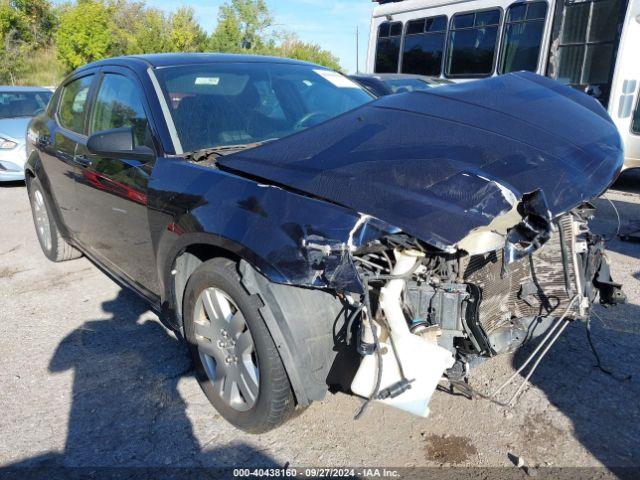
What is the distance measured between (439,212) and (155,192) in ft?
5.17

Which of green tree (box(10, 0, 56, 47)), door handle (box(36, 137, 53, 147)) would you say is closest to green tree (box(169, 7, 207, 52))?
green tree (box(10, 0, 56, 47))

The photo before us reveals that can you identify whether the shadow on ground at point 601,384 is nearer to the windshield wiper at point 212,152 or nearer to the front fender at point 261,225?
the front fender at point 261,225

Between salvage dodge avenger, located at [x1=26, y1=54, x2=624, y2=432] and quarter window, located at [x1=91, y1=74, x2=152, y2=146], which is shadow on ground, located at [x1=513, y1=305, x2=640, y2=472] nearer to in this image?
salvage dodge avenger, located at [x1=26, y1=54, x2=624, y2=432]

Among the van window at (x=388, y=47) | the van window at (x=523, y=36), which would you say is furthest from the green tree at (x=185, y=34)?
the van window at (x=523, y=36)

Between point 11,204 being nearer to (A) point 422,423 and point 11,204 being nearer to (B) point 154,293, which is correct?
(B) point 154,293

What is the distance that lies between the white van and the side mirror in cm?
734

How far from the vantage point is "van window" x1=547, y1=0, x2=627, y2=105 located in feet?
26.1

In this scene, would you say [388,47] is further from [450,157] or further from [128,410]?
[128,410]

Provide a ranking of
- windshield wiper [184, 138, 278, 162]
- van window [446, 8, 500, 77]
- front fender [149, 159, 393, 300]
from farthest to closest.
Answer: van window [446, 8, 500, 77], windshield wiper [184, 138, 278, 162], front fender [149, 159, 393, 300]

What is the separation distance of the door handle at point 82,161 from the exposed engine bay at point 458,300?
2359mm

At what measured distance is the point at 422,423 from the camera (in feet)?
8.74

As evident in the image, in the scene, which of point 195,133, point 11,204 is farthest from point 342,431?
point 11,204

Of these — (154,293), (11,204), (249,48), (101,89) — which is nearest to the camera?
(154,293)

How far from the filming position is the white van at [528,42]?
779 centimetres
